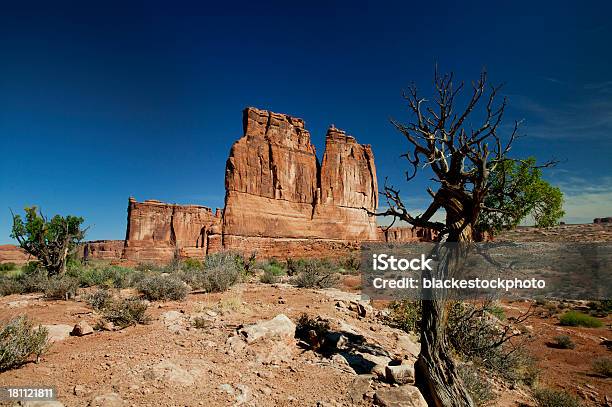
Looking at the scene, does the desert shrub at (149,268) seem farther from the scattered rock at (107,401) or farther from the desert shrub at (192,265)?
the scattered rock at (107,401)

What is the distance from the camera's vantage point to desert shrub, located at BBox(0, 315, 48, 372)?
3930 mm

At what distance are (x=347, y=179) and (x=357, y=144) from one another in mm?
8848

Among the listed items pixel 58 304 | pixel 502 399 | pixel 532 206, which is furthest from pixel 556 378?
pixel 58 304

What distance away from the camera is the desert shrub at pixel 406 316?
804 centimetres

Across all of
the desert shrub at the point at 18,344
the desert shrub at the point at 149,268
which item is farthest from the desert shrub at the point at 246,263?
the desert shrub at the point at 18,344

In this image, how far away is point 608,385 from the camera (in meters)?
7.44

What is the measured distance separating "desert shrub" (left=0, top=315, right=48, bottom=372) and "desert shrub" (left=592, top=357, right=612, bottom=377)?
38.8 ft

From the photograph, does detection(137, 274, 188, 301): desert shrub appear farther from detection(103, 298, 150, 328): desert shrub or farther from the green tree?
the green tree

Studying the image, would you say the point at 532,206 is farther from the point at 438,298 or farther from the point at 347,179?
the point at 347,179

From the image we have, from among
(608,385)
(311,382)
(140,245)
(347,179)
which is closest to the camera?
(311,382)

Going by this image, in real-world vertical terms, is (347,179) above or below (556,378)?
above

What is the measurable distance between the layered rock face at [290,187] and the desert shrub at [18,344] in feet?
154

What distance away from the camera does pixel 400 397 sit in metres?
3.91

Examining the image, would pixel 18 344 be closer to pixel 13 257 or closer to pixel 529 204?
pixel 529 204
